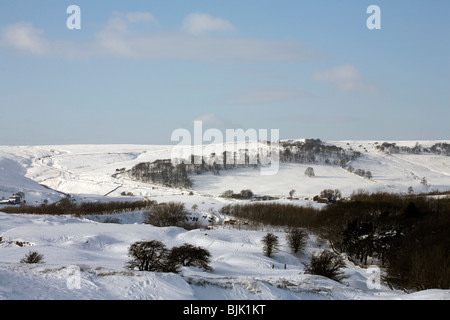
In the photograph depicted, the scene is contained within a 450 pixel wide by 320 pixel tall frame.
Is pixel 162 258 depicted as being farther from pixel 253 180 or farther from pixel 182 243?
pixel 253 180

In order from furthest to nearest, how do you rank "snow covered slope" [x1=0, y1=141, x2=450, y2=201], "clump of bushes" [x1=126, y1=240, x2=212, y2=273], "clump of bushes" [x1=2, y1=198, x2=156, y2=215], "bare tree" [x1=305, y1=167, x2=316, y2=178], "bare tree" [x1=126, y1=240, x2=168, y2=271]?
"bare tree" [x1=305, y1=167, x2=316, y2=178] → "snow covered slope" [x1=0, y1=141, x2=450, y2=201] → "clump of bushes" [x1=2, y1=198, x2=156, y2=215] → "bare tree" [x1=126, y1=240, x2=168, y2=271] → "clump of bushes" [x1=126, y1=240, x2=212, y2=273]

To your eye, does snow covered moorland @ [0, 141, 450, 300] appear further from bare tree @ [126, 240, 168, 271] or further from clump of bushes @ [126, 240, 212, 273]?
bare tree @ [126, 240, 168, 271]

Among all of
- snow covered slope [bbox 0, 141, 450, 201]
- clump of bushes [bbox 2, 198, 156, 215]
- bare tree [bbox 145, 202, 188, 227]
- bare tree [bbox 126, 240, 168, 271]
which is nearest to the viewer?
bare tree [bbox 126, 240, 168, 271]

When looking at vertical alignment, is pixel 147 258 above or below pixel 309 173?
above

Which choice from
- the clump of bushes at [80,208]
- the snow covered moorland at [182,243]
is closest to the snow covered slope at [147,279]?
the snow covered moorland at [182,243]

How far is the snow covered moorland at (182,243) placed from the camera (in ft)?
56.7

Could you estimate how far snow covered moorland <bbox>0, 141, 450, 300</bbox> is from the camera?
1730 cm

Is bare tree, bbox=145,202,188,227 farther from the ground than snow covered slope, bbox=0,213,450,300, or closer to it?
closer to it

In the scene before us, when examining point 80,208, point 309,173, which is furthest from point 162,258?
point 309,173

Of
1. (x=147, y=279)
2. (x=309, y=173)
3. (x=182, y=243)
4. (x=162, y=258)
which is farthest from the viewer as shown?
(x=309, y=173)

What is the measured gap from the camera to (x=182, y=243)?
42.4 meters

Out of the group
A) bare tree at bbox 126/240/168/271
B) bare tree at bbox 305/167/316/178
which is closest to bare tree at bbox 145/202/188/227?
bare tree at bbox 126/240/168/271

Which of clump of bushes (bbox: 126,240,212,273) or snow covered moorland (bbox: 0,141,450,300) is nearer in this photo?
snow covered moorland (bbox: 0,141,450,300)
